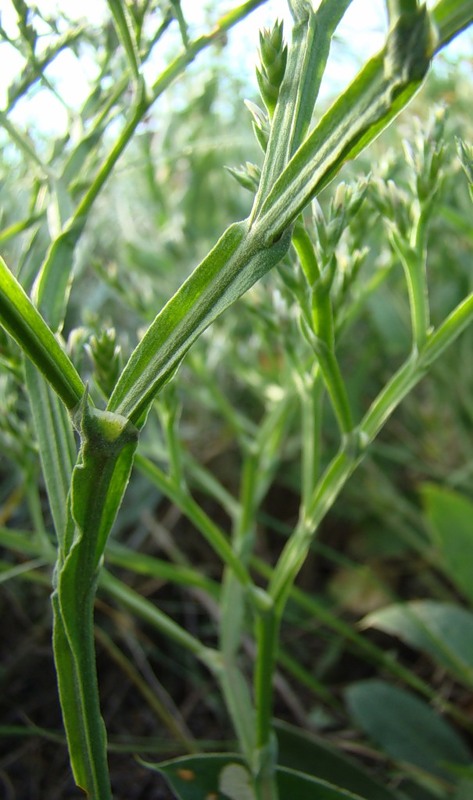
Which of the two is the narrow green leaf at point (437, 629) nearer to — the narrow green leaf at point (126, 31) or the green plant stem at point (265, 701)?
the green plant stem at point (265, 701)

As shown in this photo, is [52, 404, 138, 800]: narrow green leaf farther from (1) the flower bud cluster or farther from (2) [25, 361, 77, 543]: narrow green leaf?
(1) the flower bud cluster

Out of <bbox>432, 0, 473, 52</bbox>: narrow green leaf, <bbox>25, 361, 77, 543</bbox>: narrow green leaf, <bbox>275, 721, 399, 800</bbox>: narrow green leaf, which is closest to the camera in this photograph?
<bbox>432, 0, 473, 52</bbox>: narrow green leaf

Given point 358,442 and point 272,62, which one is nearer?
point 272,62

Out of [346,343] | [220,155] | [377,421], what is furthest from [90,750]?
[220,155]

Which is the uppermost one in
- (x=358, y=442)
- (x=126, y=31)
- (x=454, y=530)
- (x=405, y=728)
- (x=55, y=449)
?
(x=126, y=31)

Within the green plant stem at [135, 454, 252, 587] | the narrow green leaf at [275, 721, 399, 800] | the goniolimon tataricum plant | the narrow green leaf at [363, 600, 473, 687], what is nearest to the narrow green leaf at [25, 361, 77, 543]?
the goniolimon tataricum plant

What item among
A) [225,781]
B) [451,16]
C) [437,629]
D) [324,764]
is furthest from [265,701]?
[451,16]

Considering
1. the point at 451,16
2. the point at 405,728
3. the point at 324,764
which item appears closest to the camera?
the point at 451,16

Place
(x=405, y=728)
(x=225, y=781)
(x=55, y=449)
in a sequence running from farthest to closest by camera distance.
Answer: (x=405, y=728)
(x=225, y=781)
(x=55, y=449)

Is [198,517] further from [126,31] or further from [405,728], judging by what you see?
[405,728]
